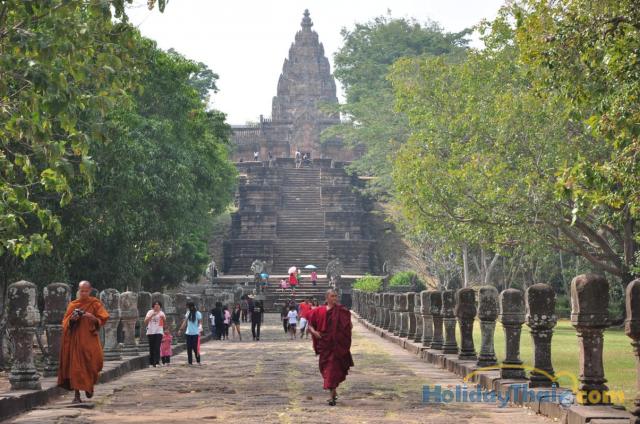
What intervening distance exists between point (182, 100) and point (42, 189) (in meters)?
15.0

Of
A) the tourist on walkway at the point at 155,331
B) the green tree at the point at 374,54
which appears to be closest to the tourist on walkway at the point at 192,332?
the tourist on walkway at the point at 155,331

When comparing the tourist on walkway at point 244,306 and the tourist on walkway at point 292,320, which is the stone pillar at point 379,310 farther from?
the tourist on walkway at point 244,306

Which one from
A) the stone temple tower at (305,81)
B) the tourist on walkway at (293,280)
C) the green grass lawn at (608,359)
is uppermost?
the stone temple tower at (305,81)

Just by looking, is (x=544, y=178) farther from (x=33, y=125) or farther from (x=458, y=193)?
(x=33, y=125)

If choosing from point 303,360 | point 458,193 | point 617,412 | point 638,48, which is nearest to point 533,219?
point 458,193

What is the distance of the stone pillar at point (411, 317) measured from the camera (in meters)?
24.2

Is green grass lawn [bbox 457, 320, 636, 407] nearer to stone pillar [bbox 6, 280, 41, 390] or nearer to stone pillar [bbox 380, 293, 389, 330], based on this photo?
stone pillar [bbox 380, 293, 389, 330]

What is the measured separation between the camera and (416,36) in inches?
2916

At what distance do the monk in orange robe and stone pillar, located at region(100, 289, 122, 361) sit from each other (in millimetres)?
5214

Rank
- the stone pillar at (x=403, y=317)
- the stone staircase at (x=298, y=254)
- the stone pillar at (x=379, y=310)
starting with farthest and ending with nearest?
the stone staircase at (x=298, y=254) < the stone pillar at (x=379, y=310) < the stone pillar at (x=403, y=317)

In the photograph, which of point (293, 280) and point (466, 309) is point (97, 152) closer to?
point (466, 309)

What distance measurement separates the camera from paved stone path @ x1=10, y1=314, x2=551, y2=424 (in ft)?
35.0

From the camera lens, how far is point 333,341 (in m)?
12.8

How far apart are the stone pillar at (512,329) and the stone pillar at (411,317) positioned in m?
10.9
